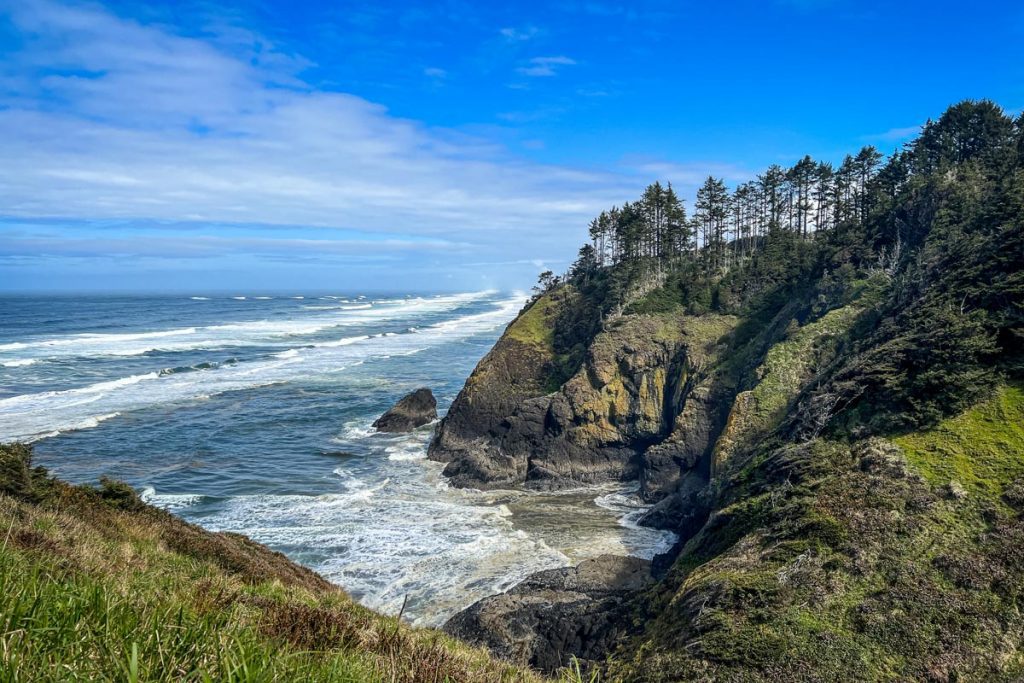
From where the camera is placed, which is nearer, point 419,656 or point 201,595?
point 419,656

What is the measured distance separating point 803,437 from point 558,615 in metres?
10.7

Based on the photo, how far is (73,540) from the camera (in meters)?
9.23

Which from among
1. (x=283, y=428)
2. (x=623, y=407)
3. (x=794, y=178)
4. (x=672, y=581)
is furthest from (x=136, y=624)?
(x=794, y=178)

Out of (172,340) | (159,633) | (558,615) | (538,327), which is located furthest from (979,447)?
(172,340)

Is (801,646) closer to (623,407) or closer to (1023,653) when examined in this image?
(1023,653)

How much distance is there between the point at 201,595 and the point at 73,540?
489 centimetres

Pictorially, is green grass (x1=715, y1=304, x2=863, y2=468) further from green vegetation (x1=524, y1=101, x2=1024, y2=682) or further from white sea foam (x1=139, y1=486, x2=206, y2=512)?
white sea foam (x1=139, y1=486, x2=206, y2=512)

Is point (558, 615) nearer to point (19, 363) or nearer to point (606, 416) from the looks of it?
point (606, 416)

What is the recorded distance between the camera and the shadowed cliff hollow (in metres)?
12.3

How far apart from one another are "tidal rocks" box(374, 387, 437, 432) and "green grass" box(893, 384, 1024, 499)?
34.1 m

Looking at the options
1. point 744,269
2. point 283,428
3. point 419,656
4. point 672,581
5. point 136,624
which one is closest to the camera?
point 136,624

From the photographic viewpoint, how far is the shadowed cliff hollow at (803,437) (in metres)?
12.3

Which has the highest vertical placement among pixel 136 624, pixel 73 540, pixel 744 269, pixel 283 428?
pixel 744 269

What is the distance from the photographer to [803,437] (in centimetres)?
2184
